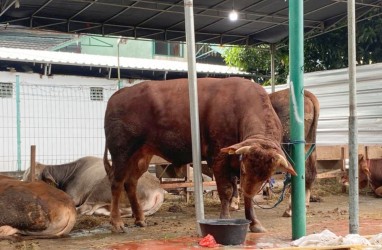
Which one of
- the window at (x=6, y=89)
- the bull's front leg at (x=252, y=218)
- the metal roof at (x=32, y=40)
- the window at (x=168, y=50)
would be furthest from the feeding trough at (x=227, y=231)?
the window at (x=168, y=50)

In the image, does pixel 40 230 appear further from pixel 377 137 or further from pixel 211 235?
pixel 377 137

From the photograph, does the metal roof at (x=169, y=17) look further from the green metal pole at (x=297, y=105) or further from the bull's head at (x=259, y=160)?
the bull's head at (x=259, y=160)

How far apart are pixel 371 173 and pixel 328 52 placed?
549 cm

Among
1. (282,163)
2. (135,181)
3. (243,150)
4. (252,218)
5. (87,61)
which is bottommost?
(252,218)

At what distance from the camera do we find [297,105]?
6688mm

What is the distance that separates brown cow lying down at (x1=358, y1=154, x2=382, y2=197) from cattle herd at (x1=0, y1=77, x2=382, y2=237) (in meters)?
3.31

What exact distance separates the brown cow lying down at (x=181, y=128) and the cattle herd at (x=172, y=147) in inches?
0.5

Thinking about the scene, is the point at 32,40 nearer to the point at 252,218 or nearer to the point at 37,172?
the point at 37,172

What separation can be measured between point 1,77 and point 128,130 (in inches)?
322

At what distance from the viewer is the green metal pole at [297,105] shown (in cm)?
668

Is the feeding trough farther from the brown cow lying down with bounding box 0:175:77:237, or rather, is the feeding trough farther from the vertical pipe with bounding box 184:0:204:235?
the brown cow lying down with bounding box 0:175:77:237

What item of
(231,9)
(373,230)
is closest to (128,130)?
(373,230)

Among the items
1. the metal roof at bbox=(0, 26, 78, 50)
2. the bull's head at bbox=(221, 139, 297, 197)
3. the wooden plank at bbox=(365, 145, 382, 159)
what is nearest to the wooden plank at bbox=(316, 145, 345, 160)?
the wooden plank at bbox=(365, 145, 382, 159)

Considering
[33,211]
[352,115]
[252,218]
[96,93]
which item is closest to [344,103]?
Result: [96,93]
